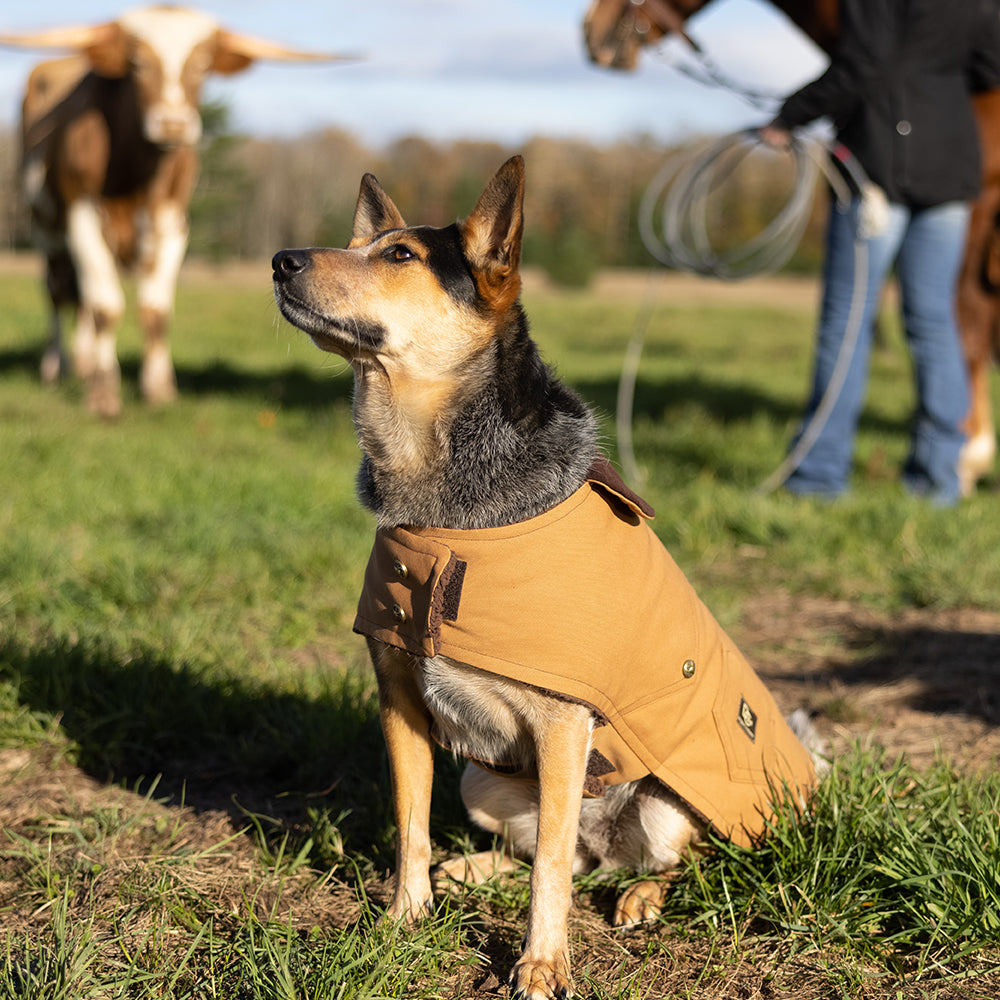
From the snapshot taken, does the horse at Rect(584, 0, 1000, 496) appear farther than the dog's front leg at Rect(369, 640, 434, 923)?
Yes

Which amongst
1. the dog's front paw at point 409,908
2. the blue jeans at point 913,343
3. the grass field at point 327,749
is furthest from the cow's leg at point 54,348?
the dog's front paw at point 409,908

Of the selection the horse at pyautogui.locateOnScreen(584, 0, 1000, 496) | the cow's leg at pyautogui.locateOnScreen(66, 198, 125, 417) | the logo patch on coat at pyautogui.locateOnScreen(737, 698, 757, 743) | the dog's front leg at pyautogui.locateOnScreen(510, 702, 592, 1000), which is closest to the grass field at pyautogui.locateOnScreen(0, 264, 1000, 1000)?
the dog's front leg at pyautogui.locateOnScreen(510, 702, 592, 1000)

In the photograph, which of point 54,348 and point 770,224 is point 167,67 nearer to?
point 54,348

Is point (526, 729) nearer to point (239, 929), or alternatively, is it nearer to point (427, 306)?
point (239, 929)

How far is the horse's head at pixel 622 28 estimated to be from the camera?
615cm

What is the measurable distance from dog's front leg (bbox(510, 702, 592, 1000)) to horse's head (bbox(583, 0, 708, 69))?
5.02 metres

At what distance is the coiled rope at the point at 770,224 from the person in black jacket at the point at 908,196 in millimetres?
55

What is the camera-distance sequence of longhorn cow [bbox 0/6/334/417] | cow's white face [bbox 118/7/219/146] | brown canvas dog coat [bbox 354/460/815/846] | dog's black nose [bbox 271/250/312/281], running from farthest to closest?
longhorn cow [bbox 0/6/334/417] < cow's white face [bbox 118/7/219/146] < dog's black nose [bbox 271/250/312/281] < brown canvas dog coat [bbox 354/460/815/846]

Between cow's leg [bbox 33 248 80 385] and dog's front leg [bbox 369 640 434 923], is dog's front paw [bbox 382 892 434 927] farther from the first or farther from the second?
cow's leg [bbox 33 248 80 385]

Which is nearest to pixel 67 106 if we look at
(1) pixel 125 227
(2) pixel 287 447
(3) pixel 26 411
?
(1) pixel 125 227

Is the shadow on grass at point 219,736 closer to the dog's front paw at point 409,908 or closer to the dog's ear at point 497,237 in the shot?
the dog's front paw at point 409,908

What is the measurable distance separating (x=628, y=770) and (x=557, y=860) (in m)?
0.30

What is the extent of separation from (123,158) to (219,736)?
6892mm

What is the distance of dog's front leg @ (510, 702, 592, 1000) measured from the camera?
2.36 meters
